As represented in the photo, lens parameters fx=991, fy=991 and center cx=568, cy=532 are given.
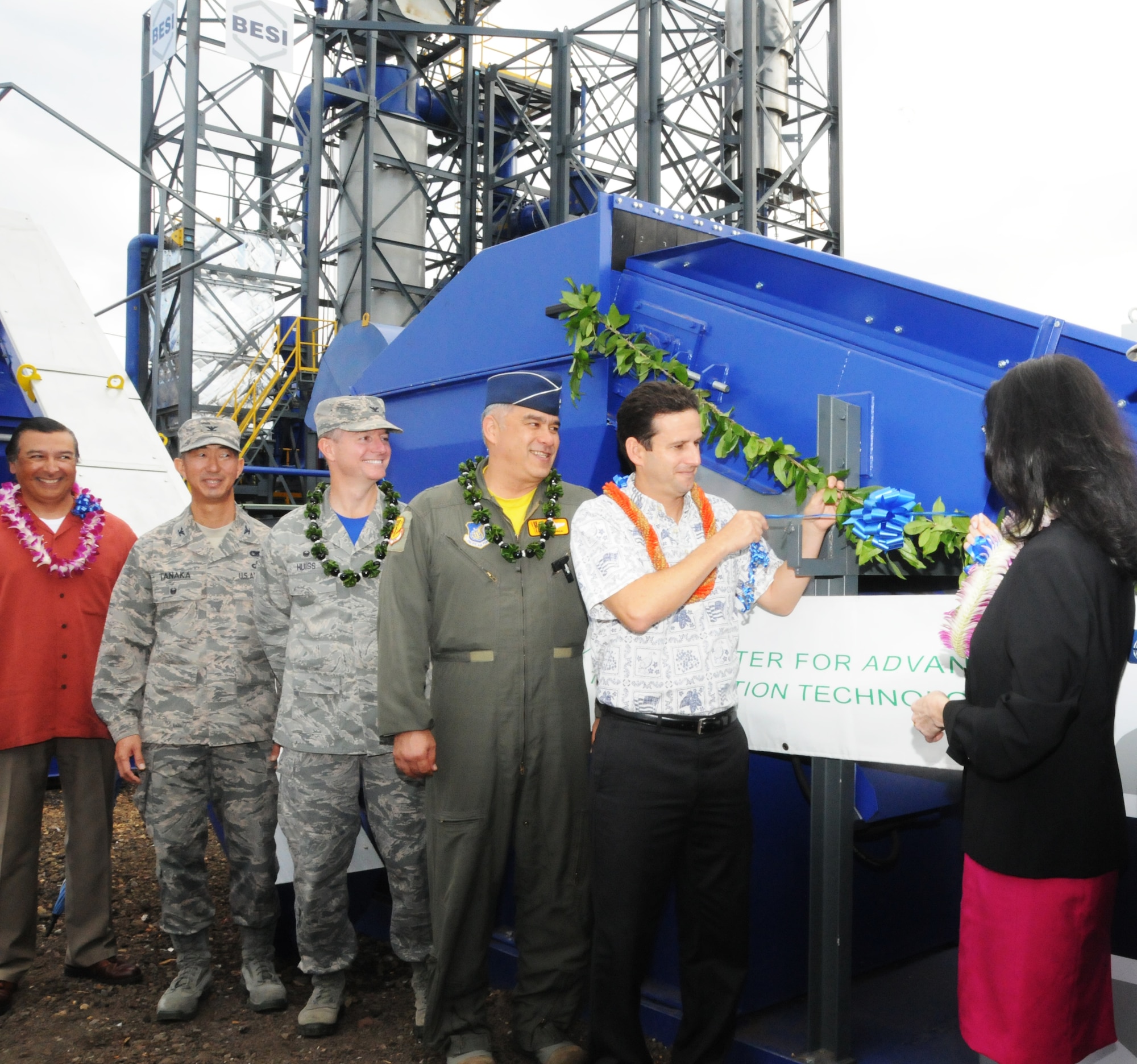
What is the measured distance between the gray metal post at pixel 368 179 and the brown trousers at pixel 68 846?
11855mm

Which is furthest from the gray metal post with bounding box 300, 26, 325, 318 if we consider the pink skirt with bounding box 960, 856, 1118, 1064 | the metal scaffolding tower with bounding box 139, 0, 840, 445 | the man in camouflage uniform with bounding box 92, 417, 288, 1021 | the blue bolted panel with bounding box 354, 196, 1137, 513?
the pink skirt with bounding box 960, 856, 1118, 1064

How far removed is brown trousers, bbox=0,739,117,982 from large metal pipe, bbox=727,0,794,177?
554 inches

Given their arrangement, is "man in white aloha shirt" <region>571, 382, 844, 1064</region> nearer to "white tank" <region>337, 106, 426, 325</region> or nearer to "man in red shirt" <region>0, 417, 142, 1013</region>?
"man in red shirt" <region>0, 417, 142, 1013</region>

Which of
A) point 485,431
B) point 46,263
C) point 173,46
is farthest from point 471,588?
point 173,46

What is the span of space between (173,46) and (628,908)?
16974 millimetres

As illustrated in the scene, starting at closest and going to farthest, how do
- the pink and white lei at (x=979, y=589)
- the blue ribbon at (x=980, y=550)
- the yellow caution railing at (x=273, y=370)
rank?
the pink and white lei at (x=979, y=589) → the blue ribbon at (x=980, y=550) → the yellow caution railing at (x=273, y=370)

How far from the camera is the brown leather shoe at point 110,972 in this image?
11.5ft

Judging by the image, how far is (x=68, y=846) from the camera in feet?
11.6

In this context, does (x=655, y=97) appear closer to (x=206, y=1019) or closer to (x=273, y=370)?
(x=273, y=370)

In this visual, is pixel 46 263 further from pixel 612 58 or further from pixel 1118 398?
pixel 612 58

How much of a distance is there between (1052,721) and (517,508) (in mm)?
1647

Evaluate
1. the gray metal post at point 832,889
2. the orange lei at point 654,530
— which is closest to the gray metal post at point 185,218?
the orange lei at point 654,530

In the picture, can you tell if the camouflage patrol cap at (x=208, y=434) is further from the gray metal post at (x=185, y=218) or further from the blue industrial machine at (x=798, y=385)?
the gray metal post at (x=185, y=218)

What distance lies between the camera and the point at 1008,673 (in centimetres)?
175
